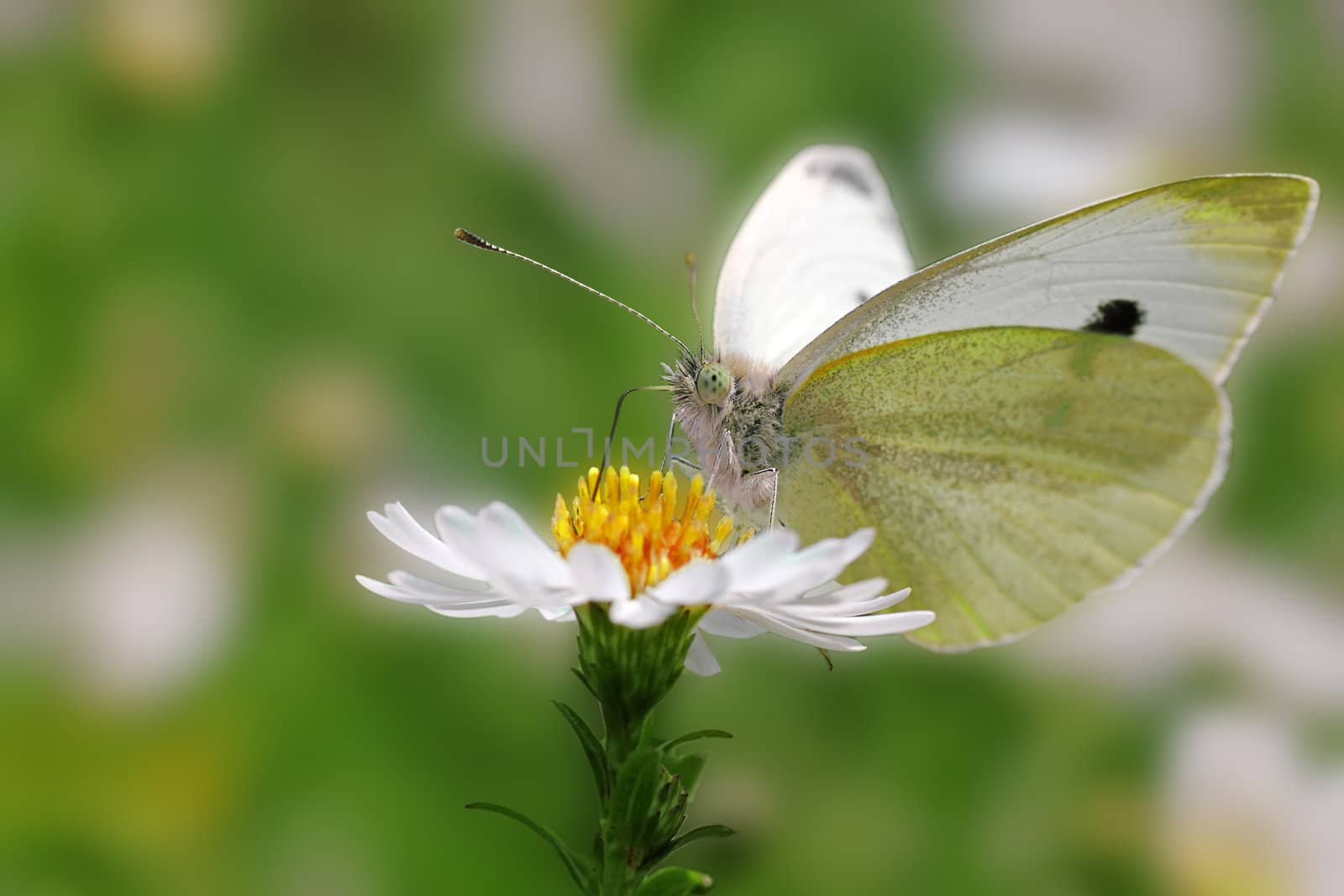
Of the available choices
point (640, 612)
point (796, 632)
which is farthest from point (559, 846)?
point (796, 632)

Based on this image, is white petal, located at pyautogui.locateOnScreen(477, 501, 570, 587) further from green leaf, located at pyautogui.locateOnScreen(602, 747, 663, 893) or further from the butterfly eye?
the butterfly eye

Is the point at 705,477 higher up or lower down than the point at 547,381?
lower down

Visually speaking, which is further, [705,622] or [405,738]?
[405,738]

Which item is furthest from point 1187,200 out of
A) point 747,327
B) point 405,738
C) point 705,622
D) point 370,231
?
point 370,231

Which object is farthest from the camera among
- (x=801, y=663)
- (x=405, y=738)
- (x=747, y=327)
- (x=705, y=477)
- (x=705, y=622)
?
(x=801, y=663)

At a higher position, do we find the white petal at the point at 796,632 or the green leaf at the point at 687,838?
the white petal at the point at 796,632

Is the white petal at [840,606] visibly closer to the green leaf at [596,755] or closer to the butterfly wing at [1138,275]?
the green leaf at [596,755]

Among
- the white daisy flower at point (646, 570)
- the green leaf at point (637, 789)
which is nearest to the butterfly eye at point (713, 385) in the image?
the white daisy flower at point (646, 570)

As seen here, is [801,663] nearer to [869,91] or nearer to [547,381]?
[547,381]
